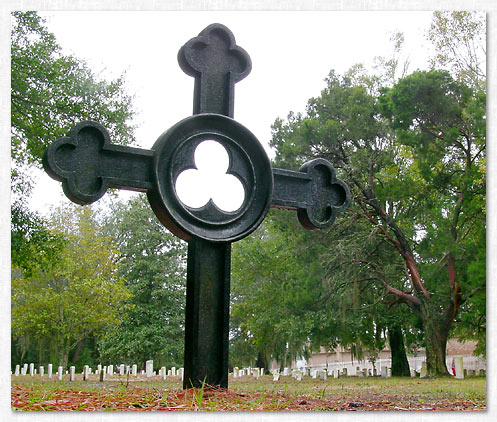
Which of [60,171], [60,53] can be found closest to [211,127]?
[60,171]

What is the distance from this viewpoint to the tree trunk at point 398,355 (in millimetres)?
17730

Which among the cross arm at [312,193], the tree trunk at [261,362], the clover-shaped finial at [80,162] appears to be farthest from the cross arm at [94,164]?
the tree trunk at [261,362]

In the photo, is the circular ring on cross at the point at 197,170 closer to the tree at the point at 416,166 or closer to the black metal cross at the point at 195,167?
the black metal cross at the point at 195,167

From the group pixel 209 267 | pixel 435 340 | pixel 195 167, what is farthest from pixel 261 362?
pixel 195 167

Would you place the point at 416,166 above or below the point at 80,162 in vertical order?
above

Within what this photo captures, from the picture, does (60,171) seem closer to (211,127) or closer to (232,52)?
(211,127)

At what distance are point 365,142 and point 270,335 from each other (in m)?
7.53

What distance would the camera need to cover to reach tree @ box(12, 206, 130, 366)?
16297 millimetres

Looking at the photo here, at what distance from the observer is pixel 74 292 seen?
16672mm

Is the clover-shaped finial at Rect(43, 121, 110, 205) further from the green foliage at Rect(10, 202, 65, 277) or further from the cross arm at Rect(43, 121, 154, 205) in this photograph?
the green foliage at Rect(10, 202, 65, 277)

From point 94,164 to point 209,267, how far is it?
3.19 feet

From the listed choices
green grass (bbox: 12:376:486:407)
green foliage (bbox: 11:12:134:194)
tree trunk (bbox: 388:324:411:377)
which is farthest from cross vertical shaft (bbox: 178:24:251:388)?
tree trunk (bbox: 388:324:411:377)

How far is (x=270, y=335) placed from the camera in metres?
19.0

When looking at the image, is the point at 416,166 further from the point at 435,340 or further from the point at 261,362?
the point at 261,362
